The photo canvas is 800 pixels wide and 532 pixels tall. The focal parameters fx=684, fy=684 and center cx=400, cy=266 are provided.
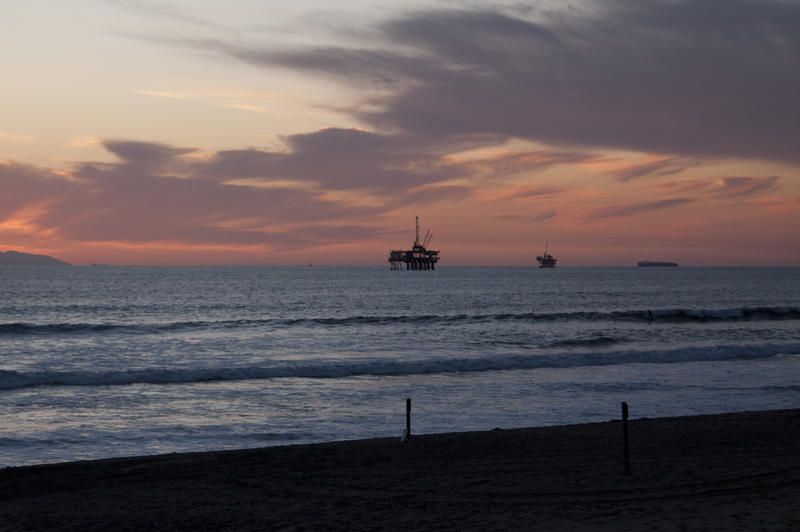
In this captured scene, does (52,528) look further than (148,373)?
No

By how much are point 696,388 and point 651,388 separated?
5.25 ft

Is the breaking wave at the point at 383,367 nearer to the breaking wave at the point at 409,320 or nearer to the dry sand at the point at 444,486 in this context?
the dry sand at the point at 444,486

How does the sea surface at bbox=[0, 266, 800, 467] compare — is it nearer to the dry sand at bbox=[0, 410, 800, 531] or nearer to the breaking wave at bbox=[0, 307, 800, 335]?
the breaking wave at bbox=[0, 307, 800, 335]

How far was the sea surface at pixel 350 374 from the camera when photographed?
61.4 feet

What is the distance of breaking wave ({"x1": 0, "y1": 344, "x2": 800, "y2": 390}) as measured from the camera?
27.3 meters

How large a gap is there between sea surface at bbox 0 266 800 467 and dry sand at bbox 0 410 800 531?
3.12 m

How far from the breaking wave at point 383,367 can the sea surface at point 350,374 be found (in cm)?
13

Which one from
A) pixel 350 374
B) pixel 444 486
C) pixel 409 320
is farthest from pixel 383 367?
pixel 409 320

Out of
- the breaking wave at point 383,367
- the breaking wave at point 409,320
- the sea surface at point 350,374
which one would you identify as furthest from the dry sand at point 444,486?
the breaking wave at point 409,320

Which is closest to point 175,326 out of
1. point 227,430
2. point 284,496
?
point 227,430

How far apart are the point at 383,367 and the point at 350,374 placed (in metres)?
2.25

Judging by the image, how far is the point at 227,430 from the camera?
18.3m

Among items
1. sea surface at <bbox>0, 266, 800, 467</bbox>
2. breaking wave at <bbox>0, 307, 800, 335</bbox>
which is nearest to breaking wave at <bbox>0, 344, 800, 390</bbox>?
sea surface at <bbox>0, 266, 800, 467</bbox>

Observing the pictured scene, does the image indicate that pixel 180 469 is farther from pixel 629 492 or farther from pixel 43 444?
pixel 629 492
